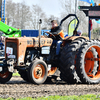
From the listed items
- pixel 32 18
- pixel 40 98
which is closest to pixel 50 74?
pixel 40 98

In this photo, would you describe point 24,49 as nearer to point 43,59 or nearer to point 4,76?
point 43,59

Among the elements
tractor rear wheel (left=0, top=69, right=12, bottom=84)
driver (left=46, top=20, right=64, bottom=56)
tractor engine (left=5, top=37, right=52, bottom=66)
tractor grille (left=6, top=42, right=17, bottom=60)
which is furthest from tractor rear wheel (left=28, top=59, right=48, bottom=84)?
tractor rear wheel (left=0, top=69, right=12, bottom=84)

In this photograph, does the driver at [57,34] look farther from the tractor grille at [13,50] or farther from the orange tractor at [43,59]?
the tractor grille at [13,50]

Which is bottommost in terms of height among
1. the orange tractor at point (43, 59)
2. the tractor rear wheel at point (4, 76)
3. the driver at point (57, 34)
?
the tractor rear wheel at point (4, 76)

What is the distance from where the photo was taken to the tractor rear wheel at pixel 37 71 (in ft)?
23.7

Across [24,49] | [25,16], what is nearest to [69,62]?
[24,49]

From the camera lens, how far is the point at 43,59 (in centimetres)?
805

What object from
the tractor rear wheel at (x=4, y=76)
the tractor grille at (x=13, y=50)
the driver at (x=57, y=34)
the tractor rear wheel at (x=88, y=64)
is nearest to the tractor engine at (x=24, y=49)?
the tractor grille at (x=13, y=50)

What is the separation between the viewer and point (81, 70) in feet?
25.0

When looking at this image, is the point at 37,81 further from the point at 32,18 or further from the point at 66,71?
the point at 32,18

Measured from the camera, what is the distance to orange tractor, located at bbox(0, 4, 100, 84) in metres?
7.45

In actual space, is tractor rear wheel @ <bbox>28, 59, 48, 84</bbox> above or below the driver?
below

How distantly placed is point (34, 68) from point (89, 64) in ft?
6.99

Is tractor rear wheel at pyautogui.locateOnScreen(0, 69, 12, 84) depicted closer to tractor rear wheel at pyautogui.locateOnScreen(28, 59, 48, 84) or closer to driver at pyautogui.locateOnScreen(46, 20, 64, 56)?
tractor rear wheel at pyautogui.locateOnScreen(28, 59, 48, 84)
